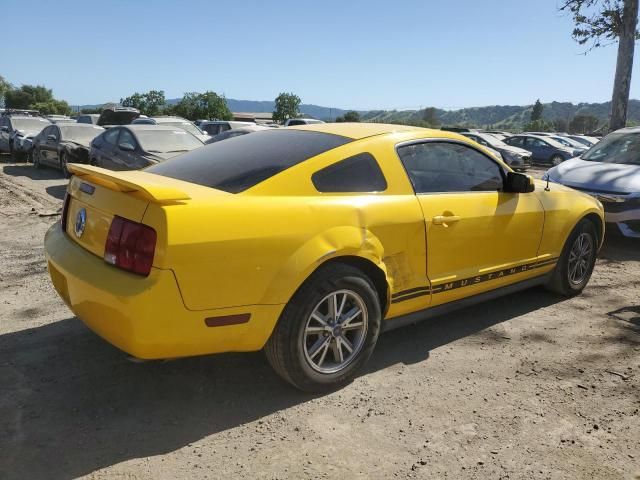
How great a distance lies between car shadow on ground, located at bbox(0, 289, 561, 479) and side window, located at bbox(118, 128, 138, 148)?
632cm

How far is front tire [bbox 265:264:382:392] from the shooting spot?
9.79ft

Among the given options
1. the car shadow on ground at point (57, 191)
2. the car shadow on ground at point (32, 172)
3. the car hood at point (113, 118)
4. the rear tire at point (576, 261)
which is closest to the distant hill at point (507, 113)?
the car hood at point (113, 118)

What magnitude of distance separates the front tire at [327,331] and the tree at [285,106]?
57.0 metres

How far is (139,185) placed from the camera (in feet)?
8.91

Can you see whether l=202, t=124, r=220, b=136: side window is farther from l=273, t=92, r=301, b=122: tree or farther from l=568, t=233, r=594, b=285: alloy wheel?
l=273, t=92, r=301, b=122: tree

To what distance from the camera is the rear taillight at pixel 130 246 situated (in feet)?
8.61

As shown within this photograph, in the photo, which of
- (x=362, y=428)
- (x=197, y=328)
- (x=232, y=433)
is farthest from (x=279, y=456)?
(x=197, y=328)

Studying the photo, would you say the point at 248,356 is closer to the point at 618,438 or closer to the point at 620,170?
the point at 618,438

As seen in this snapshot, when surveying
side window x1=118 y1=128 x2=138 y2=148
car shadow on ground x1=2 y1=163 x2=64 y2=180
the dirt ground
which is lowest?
the dirt ground

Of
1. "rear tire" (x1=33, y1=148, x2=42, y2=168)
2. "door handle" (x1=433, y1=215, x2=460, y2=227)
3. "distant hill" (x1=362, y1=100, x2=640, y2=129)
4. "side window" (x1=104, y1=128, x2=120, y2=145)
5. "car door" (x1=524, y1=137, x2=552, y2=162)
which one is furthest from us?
"distant hill" (x1=362, y1=100, x2=640, y2=129)

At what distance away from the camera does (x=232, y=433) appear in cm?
280

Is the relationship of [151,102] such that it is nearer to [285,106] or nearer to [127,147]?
[285,106]

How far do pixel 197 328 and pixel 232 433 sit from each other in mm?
578

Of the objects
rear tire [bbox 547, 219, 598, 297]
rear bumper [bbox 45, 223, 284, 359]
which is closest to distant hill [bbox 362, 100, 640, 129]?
rear tire [bbox 547, 219, 598, 297]
